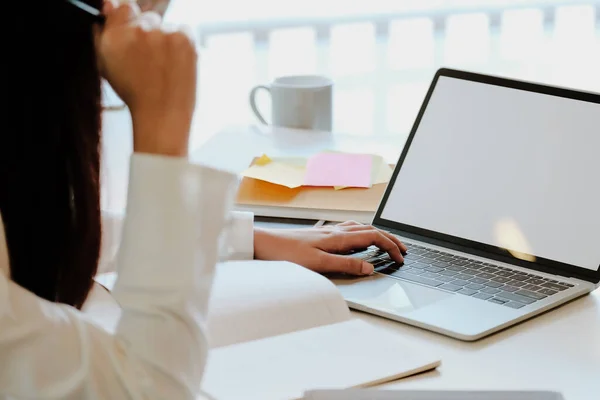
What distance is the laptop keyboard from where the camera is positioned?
99 centimetres

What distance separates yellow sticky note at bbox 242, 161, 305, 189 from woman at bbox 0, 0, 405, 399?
1.53 feet

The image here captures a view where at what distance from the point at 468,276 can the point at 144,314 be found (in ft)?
1.43

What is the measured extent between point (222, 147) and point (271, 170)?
0.23m

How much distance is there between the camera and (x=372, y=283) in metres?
1.02

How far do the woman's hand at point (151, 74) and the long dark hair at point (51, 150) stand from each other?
0.07 ft

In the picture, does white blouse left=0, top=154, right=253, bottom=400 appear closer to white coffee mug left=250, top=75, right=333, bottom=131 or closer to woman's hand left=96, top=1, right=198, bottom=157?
woman's hand left=96, top=1, right=198, bottom=157

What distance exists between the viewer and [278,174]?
133 cm

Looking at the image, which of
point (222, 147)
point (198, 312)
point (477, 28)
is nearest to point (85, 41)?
point (198, 312)

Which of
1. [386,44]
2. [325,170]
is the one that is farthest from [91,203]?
[386,44]

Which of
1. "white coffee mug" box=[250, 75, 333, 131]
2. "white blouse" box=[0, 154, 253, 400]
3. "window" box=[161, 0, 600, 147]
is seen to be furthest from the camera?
"window" box=[161, 0, 600, 147]

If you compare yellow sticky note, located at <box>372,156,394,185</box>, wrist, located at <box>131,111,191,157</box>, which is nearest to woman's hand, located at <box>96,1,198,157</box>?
wrist, located at <box>131,111,191,157</box>

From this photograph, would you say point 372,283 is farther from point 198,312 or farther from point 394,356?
point 198,312

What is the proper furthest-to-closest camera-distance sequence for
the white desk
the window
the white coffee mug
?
the window
the white coffee mug
the white desk

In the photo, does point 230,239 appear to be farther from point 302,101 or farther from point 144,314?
point 302,101
